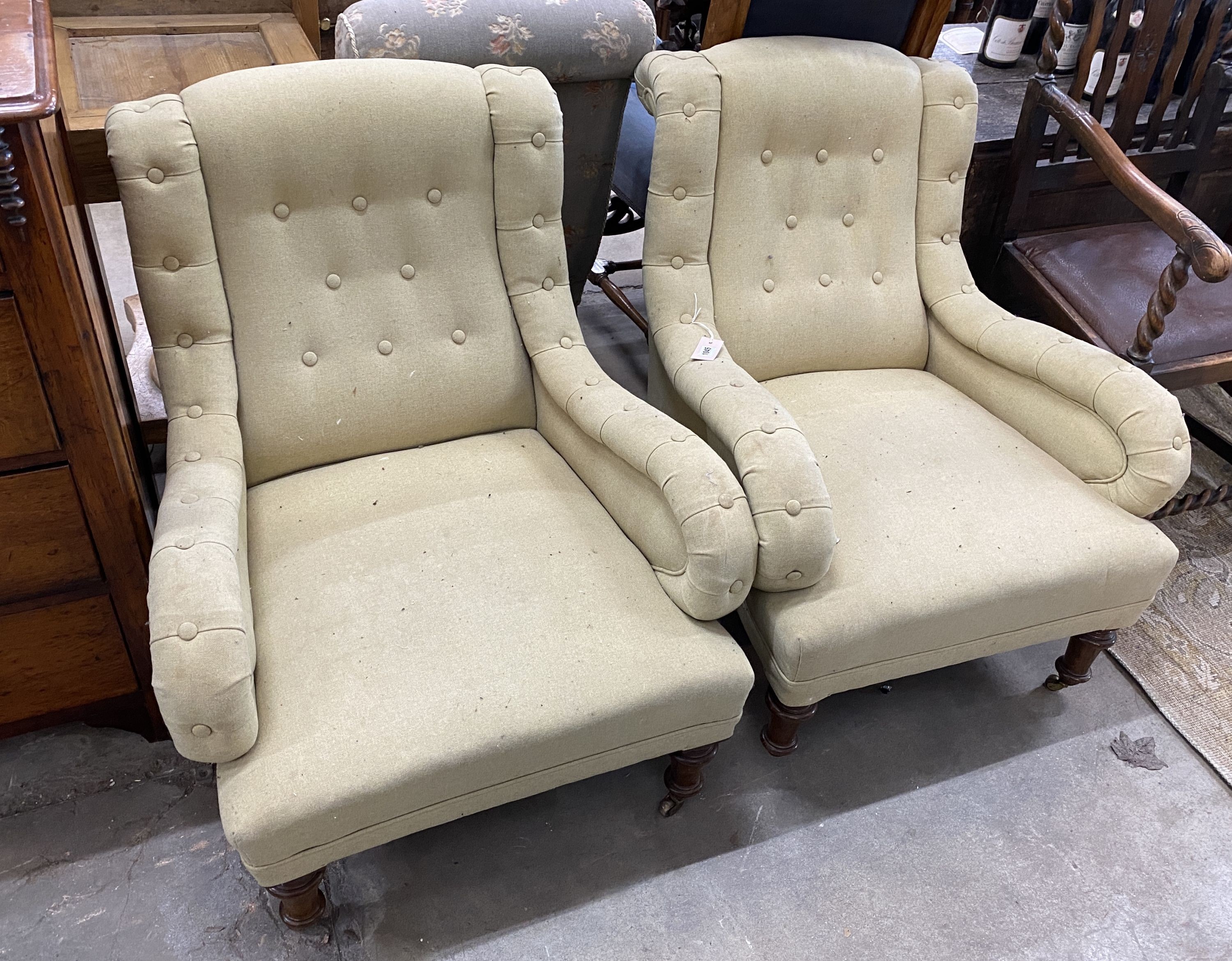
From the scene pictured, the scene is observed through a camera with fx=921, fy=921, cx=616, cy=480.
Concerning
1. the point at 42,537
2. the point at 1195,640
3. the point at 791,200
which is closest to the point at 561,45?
the point at 791,200

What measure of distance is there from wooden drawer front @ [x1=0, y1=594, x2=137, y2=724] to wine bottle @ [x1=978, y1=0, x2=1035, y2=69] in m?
2.40

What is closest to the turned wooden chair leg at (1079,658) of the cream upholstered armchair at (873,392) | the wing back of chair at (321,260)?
the cream upholstered armchair at (873,392)

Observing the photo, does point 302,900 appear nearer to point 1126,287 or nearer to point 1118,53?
point 1126,287

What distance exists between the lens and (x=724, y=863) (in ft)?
4.63

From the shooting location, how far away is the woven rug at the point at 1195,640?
1676mm

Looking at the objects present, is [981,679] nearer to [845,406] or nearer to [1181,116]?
[845,406]

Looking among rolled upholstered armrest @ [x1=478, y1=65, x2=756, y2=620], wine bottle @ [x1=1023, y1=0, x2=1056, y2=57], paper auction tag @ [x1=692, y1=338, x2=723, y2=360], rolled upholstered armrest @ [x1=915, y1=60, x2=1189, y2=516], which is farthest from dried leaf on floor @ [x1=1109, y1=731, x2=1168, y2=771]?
wine bottle @ [x1=1023, y1=0, x2=1056, y2=57]

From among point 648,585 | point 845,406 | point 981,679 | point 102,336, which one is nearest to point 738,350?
point 845,406

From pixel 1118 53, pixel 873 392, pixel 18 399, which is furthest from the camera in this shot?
pixel 1118 53

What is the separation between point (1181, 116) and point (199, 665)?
2.29 metres

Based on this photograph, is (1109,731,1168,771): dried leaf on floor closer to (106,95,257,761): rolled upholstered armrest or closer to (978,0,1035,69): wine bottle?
(106,95,257,761): rolled upholstered armrest

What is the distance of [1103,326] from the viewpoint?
6.14 feet

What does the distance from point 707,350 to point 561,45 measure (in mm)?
576

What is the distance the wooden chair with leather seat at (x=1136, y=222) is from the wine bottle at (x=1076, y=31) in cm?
18
